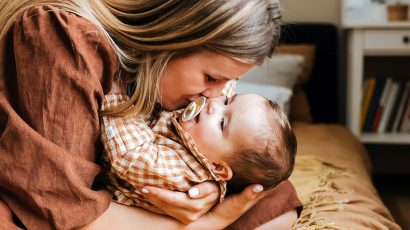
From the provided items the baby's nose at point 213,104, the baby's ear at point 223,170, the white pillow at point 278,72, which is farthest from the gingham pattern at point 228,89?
the white pillow at point 278,72

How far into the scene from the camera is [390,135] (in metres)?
2.75

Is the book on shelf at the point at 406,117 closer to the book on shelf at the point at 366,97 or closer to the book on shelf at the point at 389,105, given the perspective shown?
the book on shelf at the point at 389,105

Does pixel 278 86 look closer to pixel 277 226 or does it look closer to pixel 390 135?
pixel 390 135

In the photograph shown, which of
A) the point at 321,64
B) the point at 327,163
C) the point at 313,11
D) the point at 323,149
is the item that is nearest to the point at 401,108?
the point at 321,64

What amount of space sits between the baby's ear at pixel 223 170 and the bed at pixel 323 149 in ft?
0.88

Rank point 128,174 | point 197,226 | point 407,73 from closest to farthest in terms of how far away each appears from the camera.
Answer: point 128,174
point 197,226
point 407,73

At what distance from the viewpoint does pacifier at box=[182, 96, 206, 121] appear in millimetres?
1213

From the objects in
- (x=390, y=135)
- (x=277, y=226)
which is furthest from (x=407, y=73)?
(x=277, y=226)

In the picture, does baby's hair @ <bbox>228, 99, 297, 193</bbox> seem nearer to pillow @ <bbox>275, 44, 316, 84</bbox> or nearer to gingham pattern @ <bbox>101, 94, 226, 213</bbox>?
gingham pattern @ <bbox>101, 94, 226, 213</bbox>

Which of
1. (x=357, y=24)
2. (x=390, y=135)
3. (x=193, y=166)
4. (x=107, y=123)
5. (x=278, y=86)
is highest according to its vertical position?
(x=107, y=123)

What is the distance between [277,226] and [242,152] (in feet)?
0.91

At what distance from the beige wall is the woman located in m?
1.79

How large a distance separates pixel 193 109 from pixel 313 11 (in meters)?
1.93

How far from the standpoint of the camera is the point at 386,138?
2705 mm
